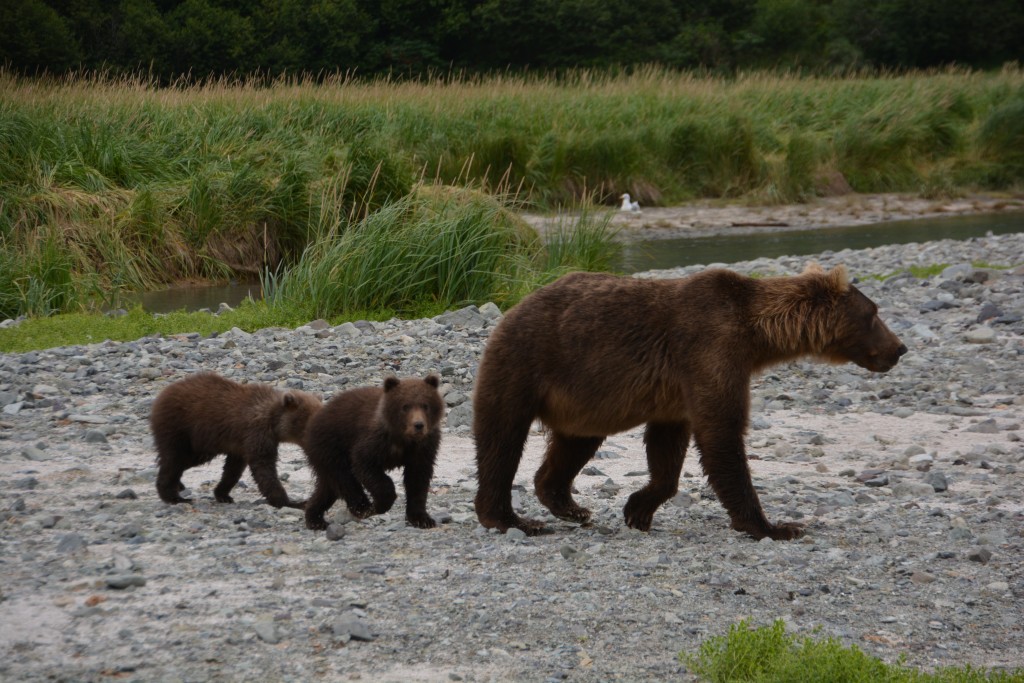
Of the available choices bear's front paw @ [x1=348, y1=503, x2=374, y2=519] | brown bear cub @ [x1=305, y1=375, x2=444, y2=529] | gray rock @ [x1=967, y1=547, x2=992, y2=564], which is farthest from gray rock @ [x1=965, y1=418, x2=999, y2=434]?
bear's front paw @ [x1=348, y1=503, x2=374, y2=519]

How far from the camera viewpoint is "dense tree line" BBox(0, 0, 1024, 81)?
36344 mm

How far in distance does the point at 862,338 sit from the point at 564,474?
1821 mm

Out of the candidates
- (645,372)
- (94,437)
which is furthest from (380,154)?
(645,372)

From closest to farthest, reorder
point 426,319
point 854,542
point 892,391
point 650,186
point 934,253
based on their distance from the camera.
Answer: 1. point 854,542
2. point 892,391
3. point 426,319
4. point 934,253
5. point 650,186

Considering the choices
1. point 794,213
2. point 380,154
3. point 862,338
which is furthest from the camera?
point 794,213

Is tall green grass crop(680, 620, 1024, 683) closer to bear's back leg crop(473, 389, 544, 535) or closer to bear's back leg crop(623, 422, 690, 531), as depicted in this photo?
bear's back leg crop(623, 422, 690, 531)

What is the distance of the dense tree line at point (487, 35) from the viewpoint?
36344 mm

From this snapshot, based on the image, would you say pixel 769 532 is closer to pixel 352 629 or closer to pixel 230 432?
pixel 352 629

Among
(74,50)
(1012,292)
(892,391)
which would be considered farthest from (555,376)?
(74,50)

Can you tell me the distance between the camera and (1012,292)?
13.2 meters

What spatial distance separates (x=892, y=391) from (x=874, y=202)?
63.1ft

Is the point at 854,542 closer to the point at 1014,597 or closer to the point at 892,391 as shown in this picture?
the point at 1014,597

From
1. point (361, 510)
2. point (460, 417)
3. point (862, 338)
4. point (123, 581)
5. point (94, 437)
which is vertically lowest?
point (94, 437)

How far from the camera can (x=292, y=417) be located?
23.6 ft
